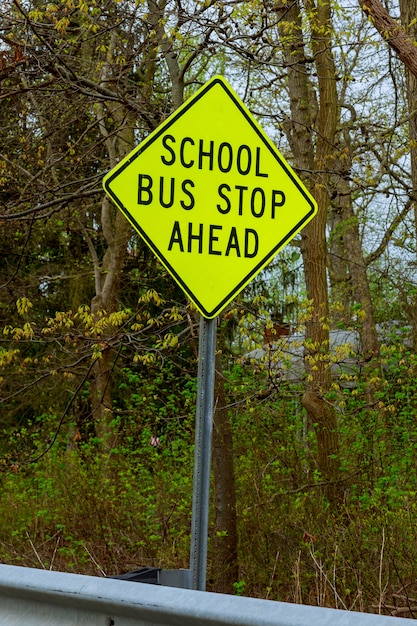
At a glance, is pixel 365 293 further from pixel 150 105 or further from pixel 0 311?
pixel 150 105

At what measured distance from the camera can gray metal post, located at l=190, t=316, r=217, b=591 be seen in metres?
4.88

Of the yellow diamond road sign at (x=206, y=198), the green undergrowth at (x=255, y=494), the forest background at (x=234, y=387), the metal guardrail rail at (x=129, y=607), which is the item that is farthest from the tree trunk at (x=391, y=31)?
the metal guardrail rail at (x=129, y=607)

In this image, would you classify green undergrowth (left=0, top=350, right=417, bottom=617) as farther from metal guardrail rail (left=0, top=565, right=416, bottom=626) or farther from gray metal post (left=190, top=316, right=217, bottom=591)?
metal guardrail rail (left=0, top=565, right=416, bottom=626)

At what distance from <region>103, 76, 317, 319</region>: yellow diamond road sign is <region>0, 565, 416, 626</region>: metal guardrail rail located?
2152mm

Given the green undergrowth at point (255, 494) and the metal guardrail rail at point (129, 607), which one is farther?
the green undergrowth at point (255, 494)

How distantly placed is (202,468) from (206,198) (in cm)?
136

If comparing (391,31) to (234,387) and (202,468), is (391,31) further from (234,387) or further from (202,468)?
(202,468)

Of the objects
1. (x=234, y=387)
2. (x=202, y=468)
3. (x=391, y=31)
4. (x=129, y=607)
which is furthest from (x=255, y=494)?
(x=129, y=607)

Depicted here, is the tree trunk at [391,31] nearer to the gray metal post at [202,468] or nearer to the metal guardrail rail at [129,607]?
the gray metal post at [202,468]

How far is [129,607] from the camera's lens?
290cm

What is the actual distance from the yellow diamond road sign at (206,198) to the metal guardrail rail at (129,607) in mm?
2152

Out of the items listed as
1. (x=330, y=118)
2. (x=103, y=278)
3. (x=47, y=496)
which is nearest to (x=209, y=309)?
(x=47, y=496)

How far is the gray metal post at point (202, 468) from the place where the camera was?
4875 mm

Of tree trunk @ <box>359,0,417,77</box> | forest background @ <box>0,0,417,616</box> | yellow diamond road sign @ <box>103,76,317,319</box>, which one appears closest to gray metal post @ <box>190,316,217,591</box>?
yellow diamond road sign @ <box>103,76,317,319</box>
